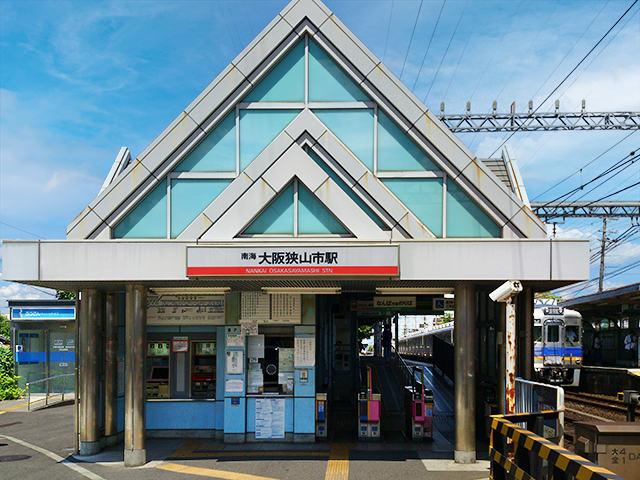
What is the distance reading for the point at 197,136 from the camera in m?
12.4

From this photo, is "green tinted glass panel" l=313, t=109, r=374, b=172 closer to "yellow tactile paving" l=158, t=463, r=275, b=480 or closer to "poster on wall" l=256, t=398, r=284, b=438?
"poster on wall" l=256, t=398, r=284, b=438

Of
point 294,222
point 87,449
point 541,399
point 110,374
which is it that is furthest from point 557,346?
point 87,449

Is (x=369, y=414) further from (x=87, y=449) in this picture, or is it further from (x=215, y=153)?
(x=215, y=153)

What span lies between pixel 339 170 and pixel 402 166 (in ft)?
4.29

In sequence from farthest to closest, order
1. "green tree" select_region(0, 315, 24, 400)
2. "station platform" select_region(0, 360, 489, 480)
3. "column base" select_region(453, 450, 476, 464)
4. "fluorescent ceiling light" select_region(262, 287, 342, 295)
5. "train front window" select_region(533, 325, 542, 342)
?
1. "train front window" select_region(533, 325, 542, 342)
2. "green tree" select_region(0, 315, 24, 400)
3. "fluorescent ceiling light" select_region(262, 287, 342, 295)
4. "column base" select_region(453, 450, 476, 464)
5. "station platform" select_region(0, 360, 489, 480)

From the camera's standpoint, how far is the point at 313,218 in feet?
39.9

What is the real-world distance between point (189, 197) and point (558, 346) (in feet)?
61.8

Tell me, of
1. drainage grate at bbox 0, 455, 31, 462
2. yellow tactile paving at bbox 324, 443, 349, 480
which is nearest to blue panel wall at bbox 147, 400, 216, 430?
drainage grate at bbox 0, 455, 31, 462

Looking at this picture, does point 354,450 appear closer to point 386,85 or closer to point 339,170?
point 339,170

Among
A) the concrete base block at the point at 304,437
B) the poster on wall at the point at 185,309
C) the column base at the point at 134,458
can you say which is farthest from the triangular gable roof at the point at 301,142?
the concrete base block at the point at 304,437

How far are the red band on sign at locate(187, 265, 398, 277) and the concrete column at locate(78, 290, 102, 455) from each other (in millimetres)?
3204

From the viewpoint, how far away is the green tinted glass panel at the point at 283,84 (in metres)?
12.6

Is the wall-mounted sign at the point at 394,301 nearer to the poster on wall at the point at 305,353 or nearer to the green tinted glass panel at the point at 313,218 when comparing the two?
the poster on wall at the point at 305,353

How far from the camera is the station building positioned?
11336mm
